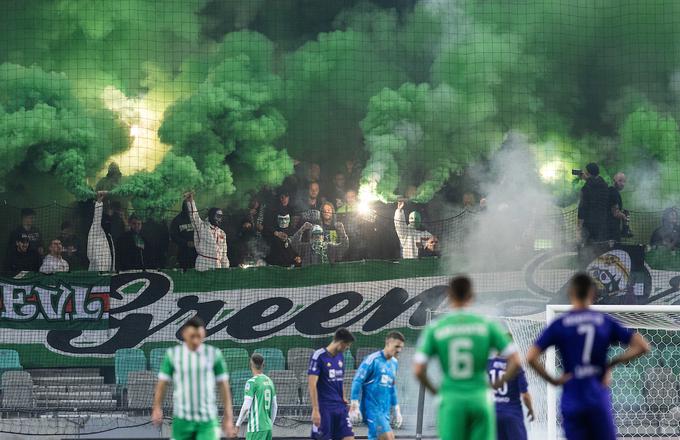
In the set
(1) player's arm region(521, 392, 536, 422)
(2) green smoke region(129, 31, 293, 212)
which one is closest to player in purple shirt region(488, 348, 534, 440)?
(1) player's arm region(521, 392, 536, 422)

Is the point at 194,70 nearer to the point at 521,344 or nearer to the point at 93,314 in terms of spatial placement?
the point at 93,314

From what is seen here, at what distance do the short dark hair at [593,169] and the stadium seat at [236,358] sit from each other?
36.0 feet

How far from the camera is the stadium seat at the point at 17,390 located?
22203 millimetres

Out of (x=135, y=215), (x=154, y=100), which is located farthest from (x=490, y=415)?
(x=154, y=100)

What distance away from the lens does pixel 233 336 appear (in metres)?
23.8

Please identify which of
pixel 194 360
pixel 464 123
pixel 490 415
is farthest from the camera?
pixel 464 123

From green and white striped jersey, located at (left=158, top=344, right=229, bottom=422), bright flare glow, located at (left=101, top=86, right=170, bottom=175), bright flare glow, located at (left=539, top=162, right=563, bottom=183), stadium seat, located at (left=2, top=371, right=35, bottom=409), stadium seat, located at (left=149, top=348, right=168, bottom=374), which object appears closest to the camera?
green and white striped jersey, located at (left=158, top=344, right=229, bottom=422)

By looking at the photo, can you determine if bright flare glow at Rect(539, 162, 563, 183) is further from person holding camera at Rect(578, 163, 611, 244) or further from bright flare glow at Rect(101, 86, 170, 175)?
bright flare glow at Rect(101, 86, 170, 175)

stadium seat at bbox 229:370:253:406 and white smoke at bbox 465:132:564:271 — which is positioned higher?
white smoke at bbox 465:132:564:271

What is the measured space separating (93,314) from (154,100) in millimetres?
7867

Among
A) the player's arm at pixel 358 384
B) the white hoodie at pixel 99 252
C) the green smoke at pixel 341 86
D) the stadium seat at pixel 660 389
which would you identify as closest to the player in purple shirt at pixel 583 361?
the player's arm at pixel 358 384

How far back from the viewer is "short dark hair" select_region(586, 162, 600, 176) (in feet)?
91.3

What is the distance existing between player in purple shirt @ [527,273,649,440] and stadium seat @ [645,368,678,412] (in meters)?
13.1

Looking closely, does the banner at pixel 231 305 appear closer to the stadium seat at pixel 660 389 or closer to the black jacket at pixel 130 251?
the black jacket at pixel 130 251
